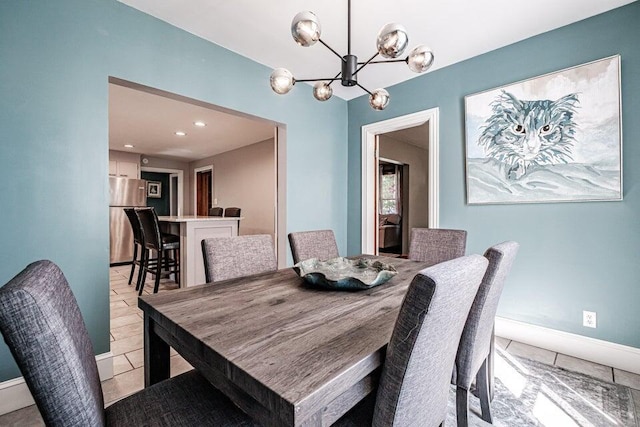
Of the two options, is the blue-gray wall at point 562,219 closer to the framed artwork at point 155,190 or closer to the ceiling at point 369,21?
the ceiling at point 369,21

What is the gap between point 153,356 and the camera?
1136mm

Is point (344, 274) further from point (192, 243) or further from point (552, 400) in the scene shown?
point (192, 243)

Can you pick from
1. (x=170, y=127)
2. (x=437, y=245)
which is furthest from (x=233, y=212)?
(x=437, y=245)

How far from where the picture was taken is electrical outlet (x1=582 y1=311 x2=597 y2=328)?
2.14 m

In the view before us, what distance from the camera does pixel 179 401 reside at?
935 millimetres

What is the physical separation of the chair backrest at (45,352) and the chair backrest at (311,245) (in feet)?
4.83

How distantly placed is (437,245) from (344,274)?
1089 millimetres

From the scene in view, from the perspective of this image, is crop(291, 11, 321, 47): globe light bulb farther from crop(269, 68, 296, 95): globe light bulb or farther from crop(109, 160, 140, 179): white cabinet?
crop(109, 160, 140, 179): white cabinet

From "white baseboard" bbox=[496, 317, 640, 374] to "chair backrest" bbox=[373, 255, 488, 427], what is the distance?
2.08m

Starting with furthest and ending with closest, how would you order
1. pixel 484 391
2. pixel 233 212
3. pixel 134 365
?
pixel 233 212, pixel 134 365, pixel 484 391

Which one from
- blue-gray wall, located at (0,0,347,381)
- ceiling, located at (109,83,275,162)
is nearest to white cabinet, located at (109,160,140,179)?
ceiling, located at (109,83,275,162)

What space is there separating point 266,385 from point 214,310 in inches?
20.1

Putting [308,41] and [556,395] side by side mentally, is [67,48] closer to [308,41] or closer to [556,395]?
[308,41]

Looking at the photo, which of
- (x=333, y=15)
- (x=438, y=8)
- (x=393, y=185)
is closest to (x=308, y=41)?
(x=333, y=15)
